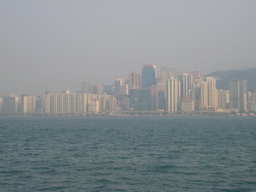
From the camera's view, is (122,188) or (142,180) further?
(142,180)

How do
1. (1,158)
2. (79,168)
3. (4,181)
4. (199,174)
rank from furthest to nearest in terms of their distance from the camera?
(1,158) < (79,168) < (199,174) < (4,181)

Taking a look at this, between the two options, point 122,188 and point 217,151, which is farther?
point 217,151

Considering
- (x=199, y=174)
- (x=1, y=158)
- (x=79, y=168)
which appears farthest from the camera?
(x=1, y=158)

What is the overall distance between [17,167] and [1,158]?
6372 millimetres

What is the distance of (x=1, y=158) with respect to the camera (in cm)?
3666

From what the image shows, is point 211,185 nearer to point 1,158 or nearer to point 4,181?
point 4,181

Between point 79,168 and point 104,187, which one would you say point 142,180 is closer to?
point 104,187

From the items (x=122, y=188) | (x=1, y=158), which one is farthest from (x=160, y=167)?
(x=1, y=158)

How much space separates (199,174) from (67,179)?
436 inches

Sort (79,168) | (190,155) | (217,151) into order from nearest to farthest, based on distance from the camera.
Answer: (79,168)
(190,155)
(217,151)

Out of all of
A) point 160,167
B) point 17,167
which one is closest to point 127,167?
point 160,167

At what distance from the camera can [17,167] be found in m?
31.4

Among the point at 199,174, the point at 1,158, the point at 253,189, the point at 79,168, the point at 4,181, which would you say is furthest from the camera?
the point at 1,158

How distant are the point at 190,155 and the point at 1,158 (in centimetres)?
2154
